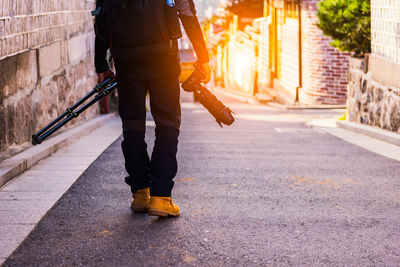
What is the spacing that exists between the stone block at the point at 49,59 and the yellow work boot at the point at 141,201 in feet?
10.7

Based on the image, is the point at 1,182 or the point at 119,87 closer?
the point at 119,87

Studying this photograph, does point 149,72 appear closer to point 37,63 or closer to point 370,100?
point 37,63

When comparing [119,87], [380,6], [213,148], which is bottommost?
[213,148]

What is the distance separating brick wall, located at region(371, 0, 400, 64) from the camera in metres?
8.97

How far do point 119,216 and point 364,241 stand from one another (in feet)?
5.17

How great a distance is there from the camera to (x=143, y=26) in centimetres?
426

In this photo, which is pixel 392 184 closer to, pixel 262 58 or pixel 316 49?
pixel 316 49

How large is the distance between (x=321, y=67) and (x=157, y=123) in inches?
601

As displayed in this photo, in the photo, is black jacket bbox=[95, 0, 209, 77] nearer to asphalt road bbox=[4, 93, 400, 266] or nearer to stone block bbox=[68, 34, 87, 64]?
asphalt road bbox=[4, 93, 400, 266]

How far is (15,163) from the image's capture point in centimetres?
568

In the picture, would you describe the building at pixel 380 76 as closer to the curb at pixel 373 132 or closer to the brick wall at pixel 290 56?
the curb at pixel 373 132

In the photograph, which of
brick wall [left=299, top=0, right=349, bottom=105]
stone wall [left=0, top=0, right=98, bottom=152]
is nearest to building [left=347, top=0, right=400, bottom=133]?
stone wall [left=0, top=0, right=98, bottom=152]

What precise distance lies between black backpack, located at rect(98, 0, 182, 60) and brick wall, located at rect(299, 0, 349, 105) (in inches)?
578

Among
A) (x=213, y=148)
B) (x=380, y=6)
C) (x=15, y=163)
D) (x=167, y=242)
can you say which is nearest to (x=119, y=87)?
(x=167, y=242)
